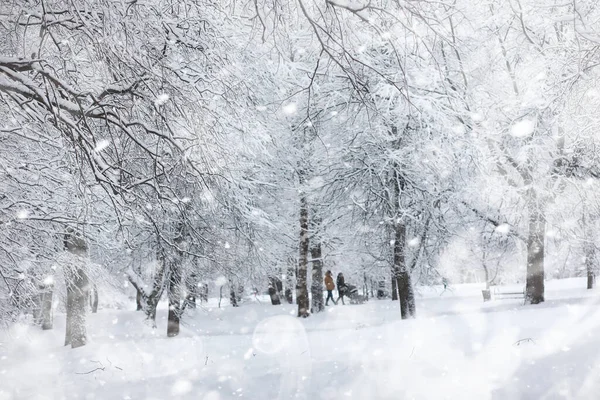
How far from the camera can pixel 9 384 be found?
895cm

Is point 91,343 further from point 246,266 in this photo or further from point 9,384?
point 246,266

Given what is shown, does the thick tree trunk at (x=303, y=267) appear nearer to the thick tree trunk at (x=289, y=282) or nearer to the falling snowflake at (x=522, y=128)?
the falling snowflake at (x=522, y=128)

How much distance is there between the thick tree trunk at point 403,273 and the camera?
37.9 ft

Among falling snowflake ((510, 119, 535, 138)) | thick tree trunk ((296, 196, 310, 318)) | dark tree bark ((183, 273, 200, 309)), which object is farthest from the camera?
thick tree trunk ((296, 196, 310, 318))

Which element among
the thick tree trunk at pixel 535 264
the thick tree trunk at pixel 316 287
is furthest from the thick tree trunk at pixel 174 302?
the thick tree trunk at pixel 535 264

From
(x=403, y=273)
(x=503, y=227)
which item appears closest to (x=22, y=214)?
(x=403, y=273)

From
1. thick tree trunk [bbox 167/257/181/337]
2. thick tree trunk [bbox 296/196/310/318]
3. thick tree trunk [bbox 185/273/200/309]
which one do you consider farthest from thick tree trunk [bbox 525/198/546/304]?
thick tree trunk [bbox 167/257/181/337]

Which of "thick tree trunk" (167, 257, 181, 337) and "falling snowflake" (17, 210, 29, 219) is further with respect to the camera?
"thick tree trunk" (167, 257, 181, 337)

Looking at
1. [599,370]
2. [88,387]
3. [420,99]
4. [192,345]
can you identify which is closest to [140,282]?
[192,345]

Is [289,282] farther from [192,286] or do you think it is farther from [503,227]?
[503,227]

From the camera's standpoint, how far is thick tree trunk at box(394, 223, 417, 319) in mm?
11547

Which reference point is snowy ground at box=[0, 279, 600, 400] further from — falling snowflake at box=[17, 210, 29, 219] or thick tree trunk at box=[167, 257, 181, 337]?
falling snowflake at box=[17, 210, 29, 219]

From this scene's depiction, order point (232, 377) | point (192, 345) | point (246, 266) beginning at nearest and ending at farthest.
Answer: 1. point (232, 377)
2. point (192, 345)
3. point (246, 266)

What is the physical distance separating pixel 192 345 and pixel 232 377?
4480 mm
